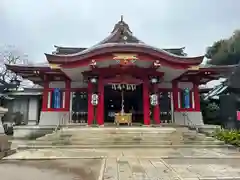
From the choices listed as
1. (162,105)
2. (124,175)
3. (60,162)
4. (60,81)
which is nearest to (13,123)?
(60,81)

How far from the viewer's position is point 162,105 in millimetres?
15398

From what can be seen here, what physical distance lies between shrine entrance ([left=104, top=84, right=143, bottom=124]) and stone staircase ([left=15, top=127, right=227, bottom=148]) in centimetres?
507

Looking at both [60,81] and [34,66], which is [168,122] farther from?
[34,66]

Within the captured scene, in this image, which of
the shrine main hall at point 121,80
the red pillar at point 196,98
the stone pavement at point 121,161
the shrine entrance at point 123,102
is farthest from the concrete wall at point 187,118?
the stone pavement at point 121,161

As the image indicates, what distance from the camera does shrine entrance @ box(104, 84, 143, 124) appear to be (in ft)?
54.0

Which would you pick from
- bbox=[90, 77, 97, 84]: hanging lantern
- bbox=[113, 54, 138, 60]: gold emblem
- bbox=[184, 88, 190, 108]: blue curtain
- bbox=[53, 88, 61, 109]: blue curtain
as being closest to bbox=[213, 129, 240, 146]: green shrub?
bbox=[184, 88, 190, 108]: blue curtain

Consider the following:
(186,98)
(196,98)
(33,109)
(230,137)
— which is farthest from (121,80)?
(33,109)

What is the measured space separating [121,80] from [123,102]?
3.51m

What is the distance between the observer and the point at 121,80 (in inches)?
532

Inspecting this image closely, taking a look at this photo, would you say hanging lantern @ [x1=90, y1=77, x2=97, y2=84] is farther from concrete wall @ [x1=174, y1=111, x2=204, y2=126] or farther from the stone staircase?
concrete wall @ [x1=174, y1=111, x2=204, y2=126]

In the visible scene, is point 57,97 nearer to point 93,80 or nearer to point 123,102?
point 93,80

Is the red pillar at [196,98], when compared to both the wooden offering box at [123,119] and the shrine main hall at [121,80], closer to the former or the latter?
the shrine main hall at [121,80]

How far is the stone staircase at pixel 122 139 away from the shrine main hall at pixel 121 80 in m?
2.21

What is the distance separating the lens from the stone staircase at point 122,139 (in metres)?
9.33
